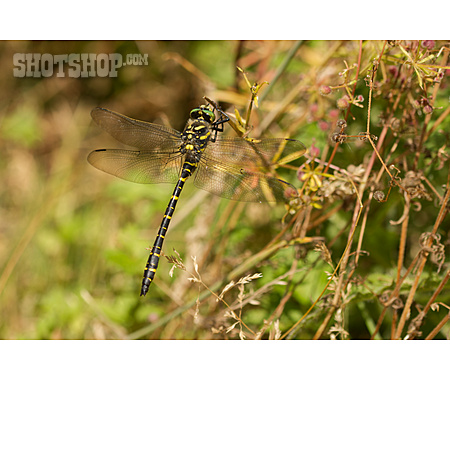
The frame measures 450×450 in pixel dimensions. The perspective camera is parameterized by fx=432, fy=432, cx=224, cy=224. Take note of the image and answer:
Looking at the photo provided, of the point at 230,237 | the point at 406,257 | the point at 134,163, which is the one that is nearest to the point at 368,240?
the point at 406,257

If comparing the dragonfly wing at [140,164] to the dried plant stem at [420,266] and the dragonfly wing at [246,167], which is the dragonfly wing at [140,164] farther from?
the dried plant stem at [420,266]

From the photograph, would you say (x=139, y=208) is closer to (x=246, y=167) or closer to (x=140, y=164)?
(x=140, y=164)

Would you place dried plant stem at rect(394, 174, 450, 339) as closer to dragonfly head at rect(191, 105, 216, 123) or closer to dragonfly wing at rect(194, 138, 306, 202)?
dragonfly wing at rect(194, 138, 306, 202)

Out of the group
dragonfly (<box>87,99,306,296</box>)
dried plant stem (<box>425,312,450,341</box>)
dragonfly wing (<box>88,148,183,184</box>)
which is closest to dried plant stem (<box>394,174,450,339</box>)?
dried plant stem (<box>425,312,450,341</box>)

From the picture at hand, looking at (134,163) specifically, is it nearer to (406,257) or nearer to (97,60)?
(97,60)

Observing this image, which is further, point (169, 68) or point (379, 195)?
point (169, 68)
